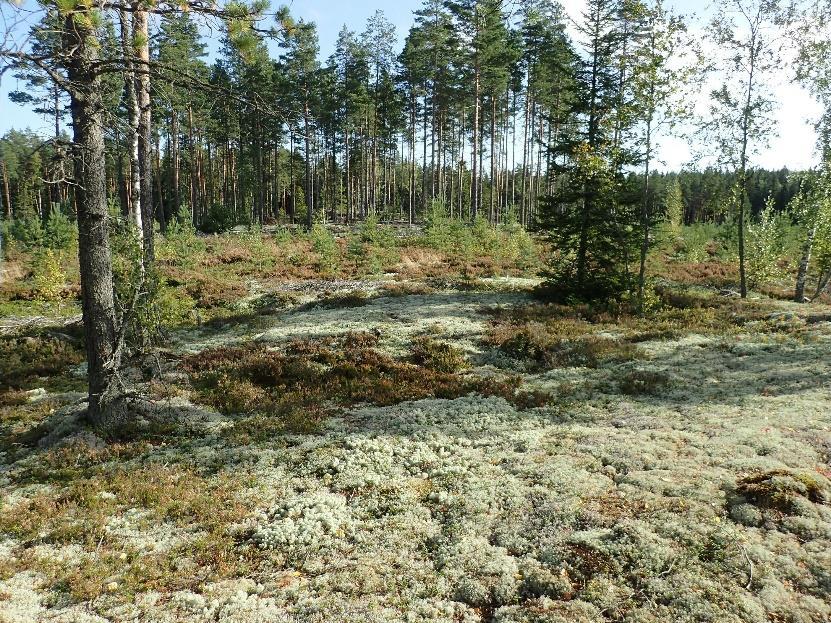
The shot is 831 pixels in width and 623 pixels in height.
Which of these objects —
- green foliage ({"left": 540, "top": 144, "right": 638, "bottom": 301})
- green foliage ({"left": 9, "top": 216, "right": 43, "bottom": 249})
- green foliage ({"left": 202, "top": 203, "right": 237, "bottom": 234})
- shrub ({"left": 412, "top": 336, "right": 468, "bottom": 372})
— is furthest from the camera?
green foliage ({"left": 202, "top": 203, "right": 237, "bottom": 234})

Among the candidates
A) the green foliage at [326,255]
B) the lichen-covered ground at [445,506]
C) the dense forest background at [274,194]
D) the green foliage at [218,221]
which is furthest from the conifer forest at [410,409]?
the green foliage at [218,221]

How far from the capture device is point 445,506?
725 centimetres

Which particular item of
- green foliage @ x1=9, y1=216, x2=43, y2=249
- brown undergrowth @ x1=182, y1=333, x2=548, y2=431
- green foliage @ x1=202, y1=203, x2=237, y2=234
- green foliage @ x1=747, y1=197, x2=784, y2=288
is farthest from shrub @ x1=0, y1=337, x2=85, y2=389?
green foliage @ x1=747, y1=197, x2=784, y2=288

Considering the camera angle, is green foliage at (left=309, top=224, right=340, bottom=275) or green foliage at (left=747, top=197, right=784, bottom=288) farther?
green foliage at (left=309, top=224, right=340, bottom=275)

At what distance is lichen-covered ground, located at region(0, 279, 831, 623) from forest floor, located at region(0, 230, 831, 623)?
0.12ft

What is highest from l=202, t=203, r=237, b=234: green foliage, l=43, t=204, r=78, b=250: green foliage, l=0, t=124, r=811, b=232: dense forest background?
l=0, t=124, r=811, b=232: dense forest background

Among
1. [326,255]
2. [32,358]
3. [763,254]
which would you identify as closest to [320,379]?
[32,358]

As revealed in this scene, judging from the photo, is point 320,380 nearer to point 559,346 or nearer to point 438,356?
point 438,356

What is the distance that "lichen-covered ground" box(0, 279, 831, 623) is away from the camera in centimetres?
523

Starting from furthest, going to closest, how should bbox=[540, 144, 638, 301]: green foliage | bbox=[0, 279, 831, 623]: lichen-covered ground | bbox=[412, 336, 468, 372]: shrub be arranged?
bbox=[540, 144, 638, 301]: green foliage → bbox=[412, 336, 468, 372]: shrub → bbox=[0, 279, 831, 623]: lichen-covered ground

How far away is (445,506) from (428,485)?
0.65 metres

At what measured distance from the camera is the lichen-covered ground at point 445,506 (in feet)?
17.2

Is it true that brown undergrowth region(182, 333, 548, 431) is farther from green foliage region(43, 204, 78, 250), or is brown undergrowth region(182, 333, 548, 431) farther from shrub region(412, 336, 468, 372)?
green foliage region(43, 204, 78, 250)

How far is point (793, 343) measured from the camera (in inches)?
567
